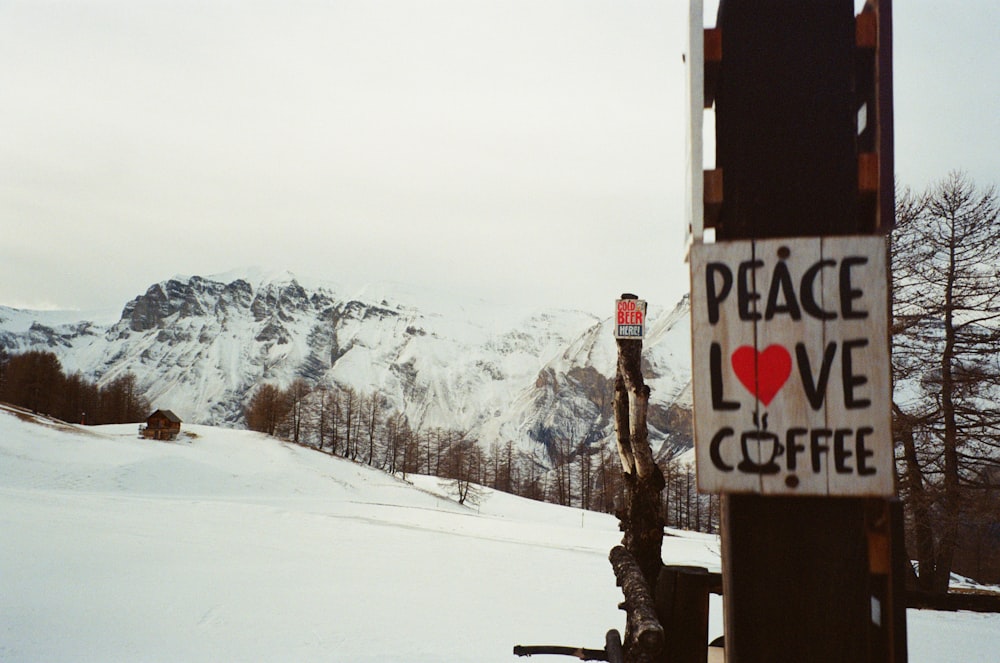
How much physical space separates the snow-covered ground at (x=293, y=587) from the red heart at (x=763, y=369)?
28.7ft

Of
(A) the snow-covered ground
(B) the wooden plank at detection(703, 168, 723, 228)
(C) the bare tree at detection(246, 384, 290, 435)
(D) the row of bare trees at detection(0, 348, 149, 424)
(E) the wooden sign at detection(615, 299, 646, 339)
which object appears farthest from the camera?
(C) the bare tree at detection(246, 384, 290, 435)

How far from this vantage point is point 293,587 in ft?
43.0

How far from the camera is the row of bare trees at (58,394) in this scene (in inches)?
2881

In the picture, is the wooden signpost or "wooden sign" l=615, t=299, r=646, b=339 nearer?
the wooden signpost

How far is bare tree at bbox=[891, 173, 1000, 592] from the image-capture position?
1316 cm

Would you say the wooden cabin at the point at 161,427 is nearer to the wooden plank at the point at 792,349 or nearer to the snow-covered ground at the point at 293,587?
the snow-covered ground at the point at 293,587

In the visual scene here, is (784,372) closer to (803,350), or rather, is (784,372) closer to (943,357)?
(803,350)

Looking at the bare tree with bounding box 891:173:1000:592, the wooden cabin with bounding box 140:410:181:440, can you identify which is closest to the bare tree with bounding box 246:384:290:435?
the wooden cabin with bounding box 140:410:181:440

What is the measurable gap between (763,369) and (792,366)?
8cm

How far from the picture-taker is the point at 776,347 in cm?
175

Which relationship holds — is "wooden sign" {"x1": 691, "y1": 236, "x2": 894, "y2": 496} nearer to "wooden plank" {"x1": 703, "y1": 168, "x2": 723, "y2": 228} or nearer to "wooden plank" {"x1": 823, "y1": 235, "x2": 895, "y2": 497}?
"wooden plank" {"x1": 823, "y1": 235, "x2": 895, "y2": 497}

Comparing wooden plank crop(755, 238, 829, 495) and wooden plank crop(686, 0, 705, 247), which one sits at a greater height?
wooden plank crop(686, 0, 705, 247)

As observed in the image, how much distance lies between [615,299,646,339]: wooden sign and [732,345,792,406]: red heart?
152 inches

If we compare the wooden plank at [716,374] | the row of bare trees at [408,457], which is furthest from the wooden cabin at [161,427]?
the wooden plank at [716,374]
